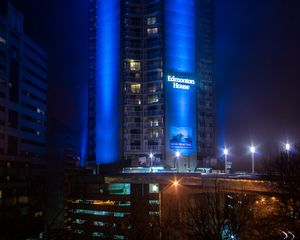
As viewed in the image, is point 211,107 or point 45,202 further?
point 211,107

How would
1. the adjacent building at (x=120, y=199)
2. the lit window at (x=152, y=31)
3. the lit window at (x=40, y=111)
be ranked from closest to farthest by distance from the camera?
1. the adjacent building at (x=120, y=199)
2. the lit window at (x=152, y=31)
3. the lit window at (x=40, y=111)

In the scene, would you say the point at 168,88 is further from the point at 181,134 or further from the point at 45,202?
the point at 45,202

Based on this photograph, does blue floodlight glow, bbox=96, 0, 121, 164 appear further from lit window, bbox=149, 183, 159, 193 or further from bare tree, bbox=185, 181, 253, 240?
bare tree, bbox=185, 181, 253, 240

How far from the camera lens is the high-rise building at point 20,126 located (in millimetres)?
101875

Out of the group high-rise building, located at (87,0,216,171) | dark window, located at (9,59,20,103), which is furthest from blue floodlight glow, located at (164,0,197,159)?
dark window, located at (9,59,20,103)

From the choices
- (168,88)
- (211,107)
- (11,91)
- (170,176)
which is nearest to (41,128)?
(11,91)

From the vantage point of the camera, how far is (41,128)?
135250 millimetres

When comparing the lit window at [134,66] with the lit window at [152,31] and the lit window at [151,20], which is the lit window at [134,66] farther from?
the lit window at [151,20]

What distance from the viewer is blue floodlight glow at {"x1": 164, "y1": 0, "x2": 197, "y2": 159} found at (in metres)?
121

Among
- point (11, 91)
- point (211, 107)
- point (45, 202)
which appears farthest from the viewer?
point (211, 107)

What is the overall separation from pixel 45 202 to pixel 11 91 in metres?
31.5

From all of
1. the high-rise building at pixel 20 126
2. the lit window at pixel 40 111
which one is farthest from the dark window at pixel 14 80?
the lit window at pixel 40 111

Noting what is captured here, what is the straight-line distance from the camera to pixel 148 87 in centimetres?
12312

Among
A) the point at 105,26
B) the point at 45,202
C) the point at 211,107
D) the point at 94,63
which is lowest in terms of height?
the point at 45,202
